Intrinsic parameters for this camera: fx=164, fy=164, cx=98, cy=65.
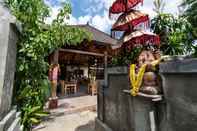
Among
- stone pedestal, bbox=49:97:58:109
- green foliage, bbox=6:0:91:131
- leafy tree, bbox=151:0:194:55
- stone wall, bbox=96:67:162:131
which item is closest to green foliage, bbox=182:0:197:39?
leafy tree, bbox=151:0:194:55

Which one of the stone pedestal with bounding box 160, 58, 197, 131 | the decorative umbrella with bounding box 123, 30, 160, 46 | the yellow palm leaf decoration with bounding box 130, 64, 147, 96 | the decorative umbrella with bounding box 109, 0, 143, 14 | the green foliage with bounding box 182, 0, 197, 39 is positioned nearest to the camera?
the stone pedestal with bounding box 160, 58, 197, 131

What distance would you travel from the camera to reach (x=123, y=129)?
10.8 ft

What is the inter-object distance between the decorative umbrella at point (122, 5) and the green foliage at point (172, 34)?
52.6 inches

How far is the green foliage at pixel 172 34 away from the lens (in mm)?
4098

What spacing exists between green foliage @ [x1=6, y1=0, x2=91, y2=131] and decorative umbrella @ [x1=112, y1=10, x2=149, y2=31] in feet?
6.20

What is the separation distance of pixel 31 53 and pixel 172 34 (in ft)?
11.8

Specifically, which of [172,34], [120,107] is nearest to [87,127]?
[120,107]

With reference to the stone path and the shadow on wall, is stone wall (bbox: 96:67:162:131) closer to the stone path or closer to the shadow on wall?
the shadow on wall

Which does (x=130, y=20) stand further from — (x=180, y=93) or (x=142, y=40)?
(x=180, y=93)

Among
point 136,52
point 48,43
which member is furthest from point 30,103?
point 136,52

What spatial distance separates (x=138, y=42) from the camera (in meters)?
3.13

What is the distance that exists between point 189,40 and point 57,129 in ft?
15.2

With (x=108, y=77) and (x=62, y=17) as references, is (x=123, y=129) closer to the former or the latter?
(x=108, y=77)

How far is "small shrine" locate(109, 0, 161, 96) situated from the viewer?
2.44 meters
